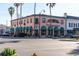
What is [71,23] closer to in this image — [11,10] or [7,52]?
[11,10]

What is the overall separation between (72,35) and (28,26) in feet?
3.41

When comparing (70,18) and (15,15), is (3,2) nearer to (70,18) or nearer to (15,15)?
(15,15)

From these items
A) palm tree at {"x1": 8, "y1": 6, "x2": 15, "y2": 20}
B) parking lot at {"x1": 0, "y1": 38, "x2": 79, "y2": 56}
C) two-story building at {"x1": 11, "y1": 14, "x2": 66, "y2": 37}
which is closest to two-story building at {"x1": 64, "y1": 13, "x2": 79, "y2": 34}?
two-story building at {"x1": 11, "y1": 14, "x2": 66, "y2": 37}

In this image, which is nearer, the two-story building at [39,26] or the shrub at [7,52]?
the shrub at [7,52]

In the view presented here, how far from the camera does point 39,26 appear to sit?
7.56 m

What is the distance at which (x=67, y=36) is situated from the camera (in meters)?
7.61

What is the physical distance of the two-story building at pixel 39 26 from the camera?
753cm

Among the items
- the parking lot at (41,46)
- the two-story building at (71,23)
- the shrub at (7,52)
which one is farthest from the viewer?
the two-story building at (71,23)

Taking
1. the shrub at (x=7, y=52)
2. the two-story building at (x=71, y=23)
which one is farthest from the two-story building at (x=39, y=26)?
the shrub at (x=7, y=52)

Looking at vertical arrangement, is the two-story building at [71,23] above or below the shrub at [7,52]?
above

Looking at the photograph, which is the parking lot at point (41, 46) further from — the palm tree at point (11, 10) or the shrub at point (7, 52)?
the palm tree at point (11, 10)

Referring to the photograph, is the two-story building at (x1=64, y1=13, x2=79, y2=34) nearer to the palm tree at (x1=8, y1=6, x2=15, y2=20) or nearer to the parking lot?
the parking lot

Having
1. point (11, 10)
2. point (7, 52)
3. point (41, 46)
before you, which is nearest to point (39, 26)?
point (41, 46)

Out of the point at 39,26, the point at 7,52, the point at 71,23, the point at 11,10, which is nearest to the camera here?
the point at 7,52
